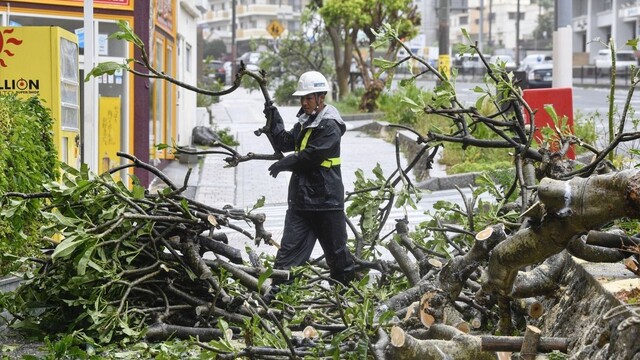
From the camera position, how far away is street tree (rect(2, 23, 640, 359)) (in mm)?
6027

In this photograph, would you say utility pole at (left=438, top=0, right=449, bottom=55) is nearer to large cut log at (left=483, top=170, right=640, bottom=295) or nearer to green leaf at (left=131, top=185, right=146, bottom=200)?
green leaf at (left=131, top=185, right=146, bottom=200)

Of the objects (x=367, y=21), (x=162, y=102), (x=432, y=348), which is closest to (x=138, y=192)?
(x=432, y=348)

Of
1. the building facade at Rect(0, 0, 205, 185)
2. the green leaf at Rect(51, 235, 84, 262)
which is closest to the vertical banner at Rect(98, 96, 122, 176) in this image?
the building facade at Rect(0, 0, 205, 185)

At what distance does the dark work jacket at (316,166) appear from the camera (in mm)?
8984

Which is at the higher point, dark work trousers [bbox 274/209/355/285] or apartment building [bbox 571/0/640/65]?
apartment building [bbox 571/0/640/65]

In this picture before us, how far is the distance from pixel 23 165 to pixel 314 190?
2.25m

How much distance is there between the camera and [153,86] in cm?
1959

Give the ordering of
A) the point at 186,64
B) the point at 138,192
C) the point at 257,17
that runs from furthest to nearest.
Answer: the point at 257,17 → the point at 186,64 → the point at 138,192

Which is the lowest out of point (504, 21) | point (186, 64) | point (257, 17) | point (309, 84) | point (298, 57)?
A: point (309, 84)

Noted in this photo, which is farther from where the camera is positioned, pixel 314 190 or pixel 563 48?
pixel 563 48

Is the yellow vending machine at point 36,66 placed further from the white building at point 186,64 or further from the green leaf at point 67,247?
the white building at point 186,64

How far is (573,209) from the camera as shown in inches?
218

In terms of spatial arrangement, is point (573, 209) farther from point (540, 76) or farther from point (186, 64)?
point (540, 76)

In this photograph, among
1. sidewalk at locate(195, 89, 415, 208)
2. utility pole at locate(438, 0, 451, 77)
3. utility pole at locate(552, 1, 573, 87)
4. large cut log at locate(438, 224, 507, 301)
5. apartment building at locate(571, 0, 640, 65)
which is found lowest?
sidewalk at locate(195, 89, 415, 208)
